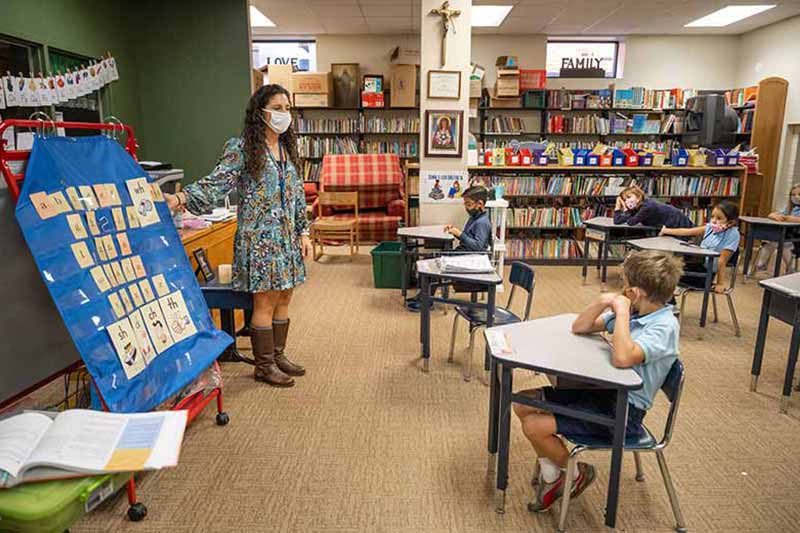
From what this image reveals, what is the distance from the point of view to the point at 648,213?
5.09 m

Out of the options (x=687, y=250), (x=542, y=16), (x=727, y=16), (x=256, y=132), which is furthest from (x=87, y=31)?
(x=727, y=16)

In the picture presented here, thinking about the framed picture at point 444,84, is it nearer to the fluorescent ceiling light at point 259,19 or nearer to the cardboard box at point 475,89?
the cardboard box at point 475,89

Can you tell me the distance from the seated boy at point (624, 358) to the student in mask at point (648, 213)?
333cm

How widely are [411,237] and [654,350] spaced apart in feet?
10.3

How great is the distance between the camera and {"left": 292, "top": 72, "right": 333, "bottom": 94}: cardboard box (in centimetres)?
850

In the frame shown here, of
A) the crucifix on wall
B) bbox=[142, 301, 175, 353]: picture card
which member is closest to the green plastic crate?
bbox=[142, 301, 175, 353]: picture card

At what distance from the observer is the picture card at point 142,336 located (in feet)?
6.93

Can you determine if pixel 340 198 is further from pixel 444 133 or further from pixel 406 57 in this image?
pixel 406 57

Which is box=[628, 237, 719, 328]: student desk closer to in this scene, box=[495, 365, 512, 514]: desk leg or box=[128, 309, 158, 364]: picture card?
box=[495, 365, 512, 514]: desk leg

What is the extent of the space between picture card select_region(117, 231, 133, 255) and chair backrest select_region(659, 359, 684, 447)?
6.86 feet

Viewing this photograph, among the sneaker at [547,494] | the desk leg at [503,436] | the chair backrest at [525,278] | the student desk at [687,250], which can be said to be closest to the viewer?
the desk leg at [503,436]

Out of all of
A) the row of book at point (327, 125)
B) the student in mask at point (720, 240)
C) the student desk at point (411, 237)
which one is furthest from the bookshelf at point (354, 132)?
the student in mask at point (720, 240)

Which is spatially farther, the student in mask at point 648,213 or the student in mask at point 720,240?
the student in mask at point 648,213

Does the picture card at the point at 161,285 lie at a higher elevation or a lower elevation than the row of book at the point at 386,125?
lower
